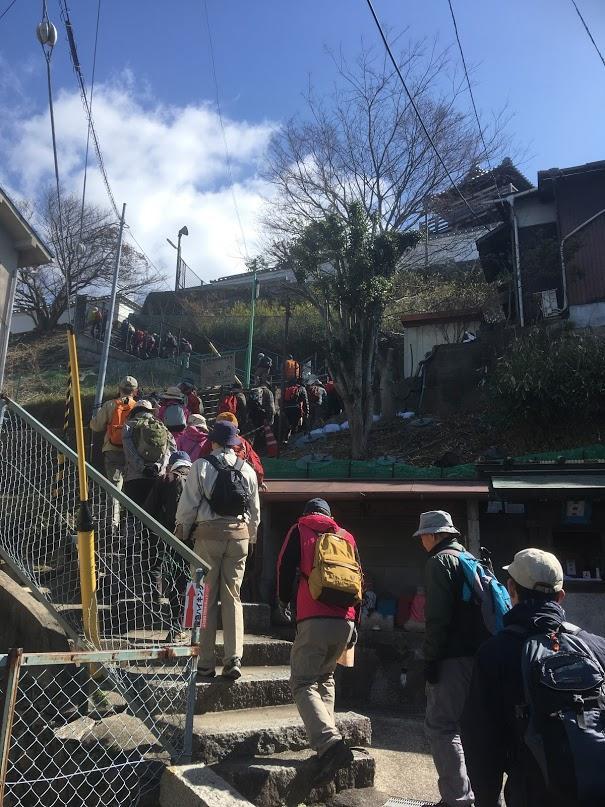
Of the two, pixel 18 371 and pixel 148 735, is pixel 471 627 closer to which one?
pixel 148 735

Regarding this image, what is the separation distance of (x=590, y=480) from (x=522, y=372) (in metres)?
5.22

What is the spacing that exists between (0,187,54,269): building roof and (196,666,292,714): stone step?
744 cm

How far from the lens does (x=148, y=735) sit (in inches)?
156

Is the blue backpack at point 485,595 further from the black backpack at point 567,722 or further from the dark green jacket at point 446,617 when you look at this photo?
the black backpack at point 567,722

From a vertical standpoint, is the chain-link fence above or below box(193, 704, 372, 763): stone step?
above

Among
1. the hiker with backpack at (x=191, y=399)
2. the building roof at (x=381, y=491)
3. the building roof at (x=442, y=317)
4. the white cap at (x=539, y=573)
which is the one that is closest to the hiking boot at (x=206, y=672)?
the white cap at (x=539, y=573)

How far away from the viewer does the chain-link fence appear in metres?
4.60

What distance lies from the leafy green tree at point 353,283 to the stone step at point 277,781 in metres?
9.24

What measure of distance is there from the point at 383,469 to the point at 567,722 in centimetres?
686

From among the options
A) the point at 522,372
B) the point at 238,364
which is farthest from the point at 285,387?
the point at 238,364

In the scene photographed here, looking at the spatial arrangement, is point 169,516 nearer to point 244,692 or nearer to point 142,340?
point 244,692

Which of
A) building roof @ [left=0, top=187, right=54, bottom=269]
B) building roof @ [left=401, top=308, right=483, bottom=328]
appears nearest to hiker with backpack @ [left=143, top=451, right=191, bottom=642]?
building roof @ [left=0, top=187, right=54, bottom=269]

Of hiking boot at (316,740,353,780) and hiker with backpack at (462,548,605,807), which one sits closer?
hiker with backpack at (462,548,605,807)

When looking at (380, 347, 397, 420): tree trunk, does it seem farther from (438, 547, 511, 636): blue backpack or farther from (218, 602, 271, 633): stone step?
(438, 547, 511, 636): blue backpack
